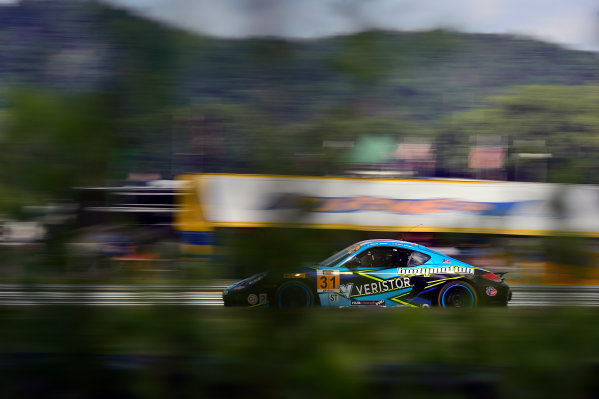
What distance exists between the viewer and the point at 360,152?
134cm

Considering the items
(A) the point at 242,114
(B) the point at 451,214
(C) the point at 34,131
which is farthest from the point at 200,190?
(B) the point at 451,214

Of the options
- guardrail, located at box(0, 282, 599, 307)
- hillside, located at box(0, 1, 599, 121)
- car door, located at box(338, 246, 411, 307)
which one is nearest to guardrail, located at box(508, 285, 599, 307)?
guardrail, located at box(0, 282, 599, 307)

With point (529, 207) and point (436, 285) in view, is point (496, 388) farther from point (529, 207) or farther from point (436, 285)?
point (436, 285)

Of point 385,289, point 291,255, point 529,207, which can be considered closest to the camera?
point 291,255

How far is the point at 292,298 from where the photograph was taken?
4.20 feet

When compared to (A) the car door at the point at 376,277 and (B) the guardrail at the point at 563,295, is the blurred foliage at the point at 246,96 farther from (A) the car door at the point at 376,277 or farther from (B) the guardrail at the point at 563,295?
(A) the car door at the point at 376,277

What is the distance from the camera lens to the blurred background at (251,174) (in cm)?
130

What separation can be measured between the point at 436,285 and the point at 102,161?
265 inches

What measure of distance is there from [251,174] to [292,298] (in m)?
0.26

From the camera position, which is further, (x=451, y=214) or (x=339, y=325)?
(x=451, y=214)

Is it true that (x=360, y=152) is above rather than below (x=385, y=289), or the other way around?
above

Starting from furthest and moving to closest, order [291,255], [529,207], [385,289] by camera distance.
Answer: [385,289], [529,207], [291,255]

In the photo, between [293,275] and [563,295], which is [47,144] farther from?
[563,295]

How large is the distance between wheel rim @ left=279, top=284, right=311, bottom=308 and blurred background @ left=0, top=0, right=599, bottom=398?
0.03m
